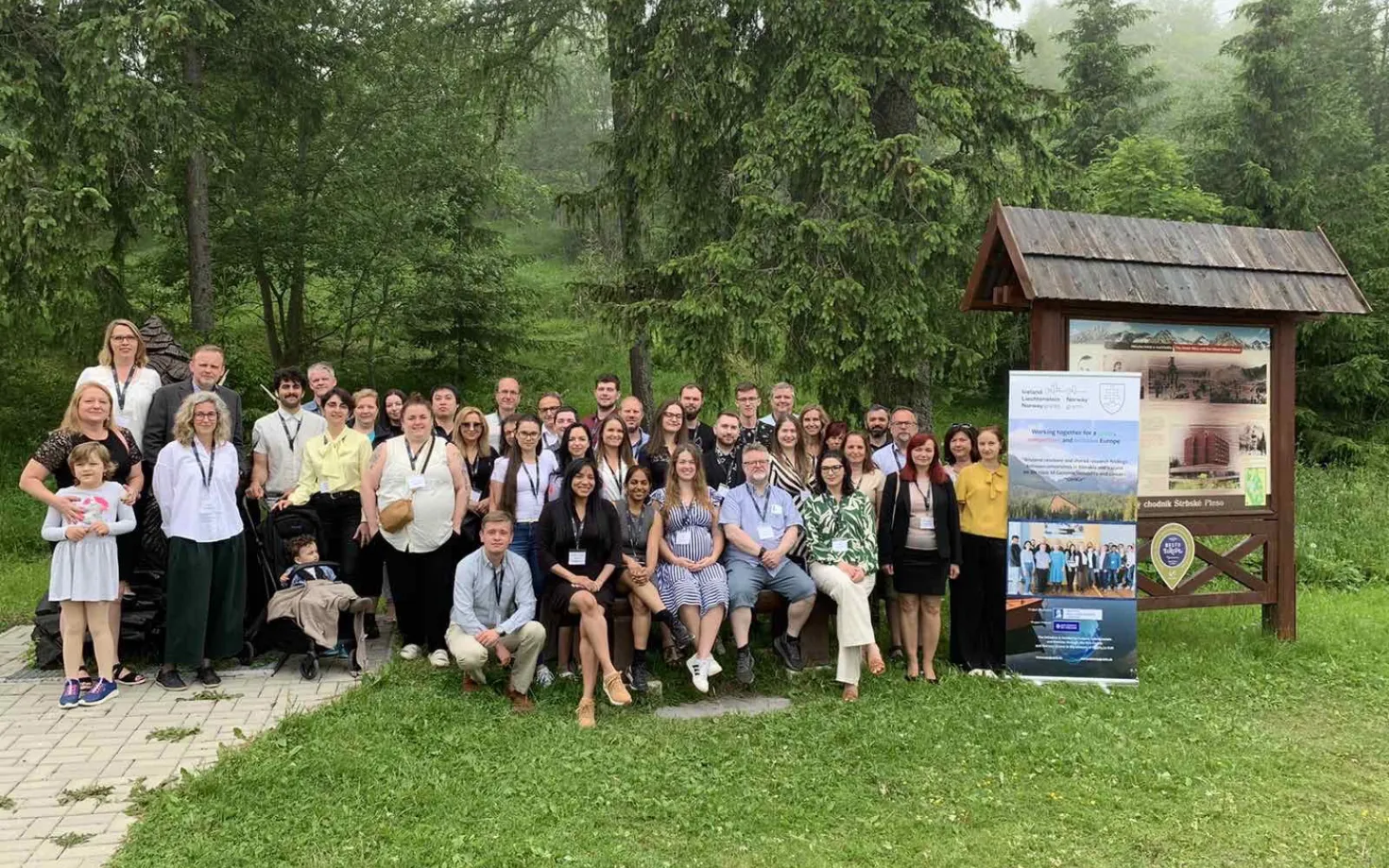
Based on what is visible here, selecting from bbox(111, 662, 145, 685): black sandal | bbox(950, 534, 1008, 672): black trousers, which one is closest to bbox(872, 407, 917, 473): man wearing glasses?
bbox(950, 534, 1008, 672): black trousers

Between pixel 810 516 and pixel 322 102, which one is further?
pixel 322 102

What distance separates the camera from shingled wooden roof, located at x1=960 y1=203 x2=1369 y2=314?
605cm

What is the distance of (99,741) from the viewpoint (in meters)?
4.65

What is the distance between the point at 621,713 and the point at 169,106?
29.1ft

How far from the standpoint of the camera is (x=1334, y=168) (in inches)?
666

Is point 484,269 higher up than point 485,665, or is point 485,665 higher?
point 484,269

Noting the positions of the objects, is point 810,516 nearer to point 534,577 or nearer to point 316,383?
point 534,577

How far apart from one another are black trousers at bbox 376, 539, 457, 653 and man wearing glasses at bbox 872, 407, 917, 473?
125 inches

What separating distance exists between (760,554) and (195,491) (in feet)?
11.5

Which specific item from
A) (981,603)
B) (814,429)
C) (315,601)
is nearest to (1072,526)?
(981,603)

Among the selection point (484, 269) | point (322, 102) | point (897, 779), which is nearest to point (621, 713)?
point (897, 779)

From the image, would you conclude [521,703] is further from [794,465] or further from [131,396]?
[131,396]

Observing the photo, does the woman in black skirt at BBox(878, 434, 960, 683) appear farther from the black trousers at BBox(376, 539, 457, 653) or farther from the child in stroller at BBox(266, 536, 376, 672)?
the child in stroller at BBox(266, 536, 376, 672)

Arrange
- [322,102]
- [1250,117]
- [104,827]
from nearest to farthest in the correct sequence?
[104,827] → [322,102] → [1250,117]
